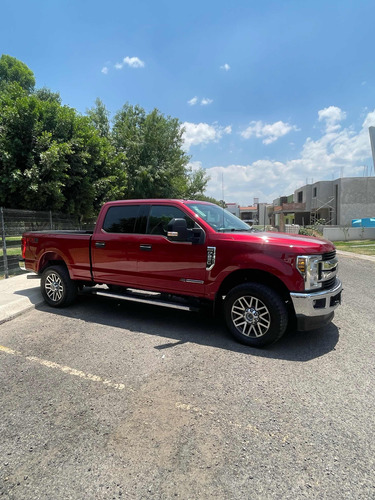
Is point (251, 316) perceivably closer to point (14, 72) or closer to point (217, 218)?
point (217, 218)

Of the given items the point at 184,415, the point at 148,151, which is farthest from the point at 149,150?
the point at 184,415

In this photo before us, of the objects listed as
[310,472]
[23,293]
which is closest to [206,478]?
[310,472]

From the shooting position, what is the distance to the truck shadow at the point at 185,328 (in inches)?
154

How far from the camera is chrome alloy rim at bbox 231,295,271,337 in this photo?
389 cm

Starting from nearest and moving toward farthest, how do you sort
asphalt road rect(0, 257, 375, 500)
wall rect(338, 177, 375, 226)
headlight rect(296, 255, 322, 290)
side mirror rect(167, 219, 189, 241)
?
asphalt road rect(0, 257, 375, 500) < headlight rect(296, 255, 322, 290) < side mirror rect(167, 219, 189, 241) < wall rect(338, 177, 375, 226)

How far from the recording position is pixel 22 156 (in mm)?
9688

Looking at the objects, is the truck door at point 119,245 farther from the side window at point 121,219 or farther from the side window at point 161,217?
the side window at point 161,217

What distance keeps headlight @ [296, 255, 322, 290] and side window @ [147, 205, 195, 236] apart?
1789 mm

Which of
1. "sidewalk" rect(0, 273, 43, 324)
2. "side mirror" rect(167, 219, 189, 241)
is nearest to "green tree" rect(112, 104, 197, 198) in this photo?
"sidewalk" rect(0, 273, 43, 324)

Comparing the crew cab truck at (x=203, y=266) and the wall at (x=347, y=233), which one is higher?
the crew cab truck at (x=203, y=266)

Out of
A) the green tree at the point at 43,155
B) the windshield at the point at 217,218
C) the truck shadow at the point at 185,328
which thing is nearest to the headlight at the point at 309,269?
the truck shadow at the point at 185,328

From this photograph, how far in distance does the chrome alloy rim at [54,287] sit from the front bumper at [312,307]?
14.0 feet

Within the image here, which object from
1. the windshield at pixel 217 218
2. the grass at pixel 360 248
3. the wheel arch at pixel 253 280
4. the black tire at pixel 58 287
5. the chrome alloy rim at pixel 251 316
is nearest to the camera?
the chrome alloy rim at pixel 251 316

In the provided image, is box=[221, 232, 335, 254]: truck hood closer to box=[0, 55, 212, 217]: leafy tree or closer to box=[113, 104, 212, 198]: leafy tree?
box=[0, 55, 212, 217]: leafy tree
